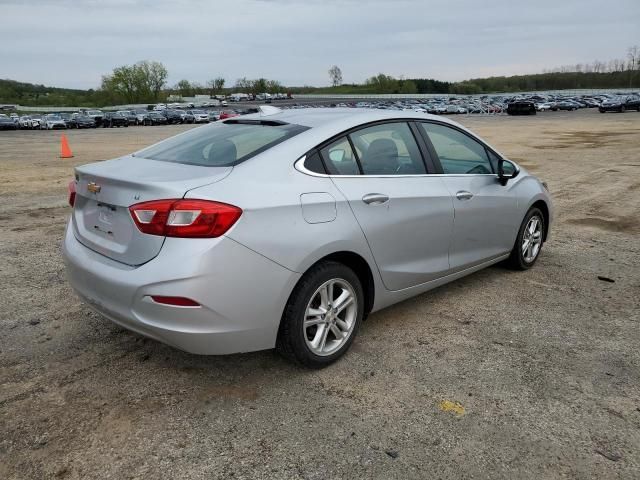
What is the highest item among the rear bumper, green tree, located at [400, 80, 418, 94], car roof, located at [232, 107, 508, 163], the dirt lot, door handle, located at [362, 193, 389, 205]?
green tree, located at [400, 80, 418, 94]

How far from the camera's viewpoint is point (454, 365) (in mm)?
3514

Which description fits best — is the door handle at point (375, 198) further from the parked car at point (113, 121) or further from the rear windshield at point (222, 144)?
the parked car at point (113, 121)

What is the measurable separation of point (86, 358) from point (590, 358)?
3.31 m

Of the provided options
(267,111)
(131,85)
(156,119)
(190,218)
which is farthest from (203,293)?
(131,85)

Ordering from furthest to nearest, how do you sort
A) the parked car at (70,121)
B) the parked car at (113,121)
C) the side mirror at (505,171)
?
the parked car at (113,121) → the parked car at (70,121) → the side mirror at (505,171)

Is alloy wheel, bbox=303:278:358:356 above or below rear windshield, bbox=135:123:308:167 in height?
below

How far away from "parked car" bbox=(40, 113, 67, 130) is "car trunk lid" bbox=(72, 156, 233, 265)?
187ft

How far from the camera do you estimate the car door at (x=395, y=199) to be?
3506 mm

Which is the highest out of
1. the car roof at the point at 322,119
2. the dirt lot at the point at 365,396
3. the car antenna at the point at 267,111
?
the car antenna at the point at 267,111

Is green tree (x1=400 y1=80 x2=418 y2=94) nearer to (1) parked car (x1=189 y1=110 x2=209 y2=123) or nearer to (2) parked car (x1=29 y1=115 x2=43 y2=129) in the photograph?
(1) parked car (x1=189 y1=110 x2=209 y2=123)

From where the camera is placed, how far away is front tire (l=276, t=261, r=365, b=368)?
3.17 m

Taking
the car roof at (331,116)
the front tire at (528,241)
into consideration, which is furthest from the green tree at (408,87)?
the car roof at (331,116)

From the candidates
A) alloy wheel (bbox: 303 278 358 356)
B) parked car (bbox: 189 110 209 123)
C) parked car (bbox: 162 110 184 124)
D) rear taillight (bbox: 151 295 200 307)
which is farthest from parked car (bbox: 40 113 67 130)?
rear taillight (bbox: 151 295 200 307)

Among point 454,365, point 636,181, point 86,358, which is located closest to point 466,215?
point 454,365
